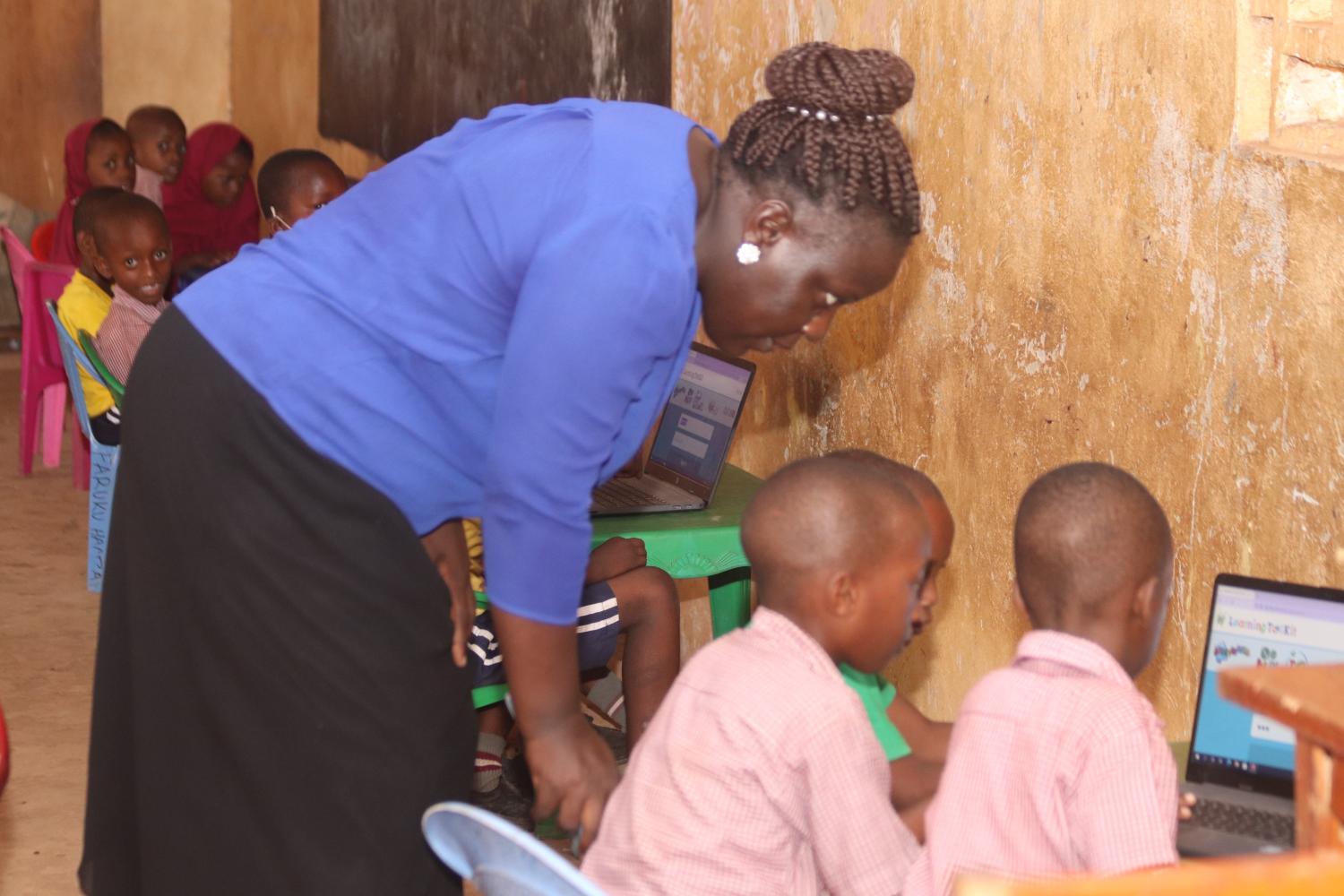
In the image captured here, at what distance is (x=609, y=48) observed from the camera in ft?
13.3

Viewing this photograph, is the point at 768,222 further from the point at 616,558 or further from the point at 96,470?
the point at 96,470

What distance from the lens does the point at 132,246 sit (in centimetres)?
457

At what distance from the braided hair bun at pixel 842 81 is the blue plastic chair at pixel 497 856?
31.4 inches

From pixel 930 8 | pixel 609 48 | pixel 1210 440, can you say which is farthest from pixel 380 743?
pixel 609 48

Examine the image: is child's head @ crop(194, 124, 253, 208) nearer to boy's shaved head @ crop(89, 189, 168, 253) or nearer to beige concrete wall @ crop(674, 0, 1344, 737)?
boy's shaved head @ crop(89, 189, 168, 253)

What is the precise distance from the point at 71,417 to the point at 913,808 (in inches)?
251

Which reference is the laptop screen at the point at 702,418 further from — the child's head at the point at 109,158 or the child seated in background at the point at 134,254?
the child's head at the point at 109,158

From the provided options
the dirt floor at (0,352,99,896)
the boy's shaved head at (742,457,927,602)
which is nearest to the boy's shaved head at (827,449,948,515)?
the boy's shaved head at (742,457,927,602)

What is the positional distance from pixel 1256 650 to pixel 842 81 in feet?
2.76

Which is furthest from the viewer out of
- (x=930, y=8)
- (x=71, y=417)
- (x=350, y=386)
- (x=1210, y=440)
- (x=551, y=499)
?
(x=71, y=417)

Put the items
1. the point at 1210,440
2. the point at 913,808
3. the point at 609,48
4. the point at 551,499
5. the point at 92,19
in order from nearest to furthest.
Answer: the point at 551,499 < the point at 913,808 < the point at 1210,440 < the point at 609,48 < the point at 92,19

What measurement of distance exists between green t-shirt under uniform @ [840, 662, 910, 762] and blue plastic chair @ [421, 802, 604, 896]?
1.89ft

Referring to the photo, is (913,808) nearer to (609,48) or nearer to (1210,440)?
(1210,440)

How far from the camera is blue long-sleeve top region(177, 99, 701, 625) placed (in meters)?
1.52
